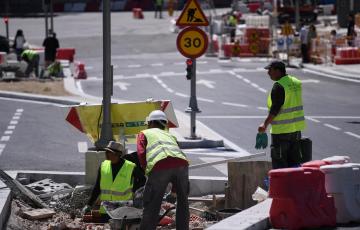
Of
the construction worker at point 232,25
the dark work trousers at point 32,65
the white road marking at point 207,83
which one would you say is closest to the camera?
the white road marking at point 207,83

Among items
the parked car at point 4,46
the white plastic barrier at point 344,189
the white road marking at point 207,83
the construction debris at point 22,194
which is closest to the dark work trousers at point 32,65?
the white road marking at point 207,83

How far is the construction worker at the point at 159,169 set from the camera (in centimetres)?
1335

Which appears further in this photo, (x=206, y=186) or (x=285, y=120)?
(x=206, y=186)

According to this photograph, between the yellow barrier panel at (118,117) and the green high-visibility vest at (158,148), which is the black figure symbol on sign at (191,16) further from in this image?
the green high-visibility vest at (158,148)

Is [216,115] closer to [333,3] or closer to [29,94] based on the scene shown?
[29,94]

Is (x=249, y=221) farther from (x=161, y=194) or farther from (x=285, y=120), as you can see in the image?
(x=285, y=120)

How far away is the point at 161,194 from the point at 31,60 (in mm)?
28316

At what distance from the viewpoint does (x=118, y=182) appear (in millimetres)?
14984

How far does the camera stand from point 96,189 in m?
15.0

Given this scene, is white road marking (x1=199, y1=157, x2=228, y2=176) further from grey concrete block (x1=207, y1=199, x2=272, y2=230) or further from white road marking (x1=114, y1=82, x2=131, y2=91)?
white road marking (x1=114, y1=82, x2=131, y2=91)

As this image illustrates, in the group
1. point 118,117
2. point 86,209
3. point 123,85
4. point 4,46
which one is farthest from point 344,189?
point 4,46

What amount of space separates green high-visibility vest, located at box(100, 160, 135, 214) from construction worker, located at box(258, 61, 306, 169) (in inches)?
76.4

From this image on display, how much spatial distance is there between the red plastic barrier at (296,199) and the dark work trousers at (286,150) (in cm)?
250

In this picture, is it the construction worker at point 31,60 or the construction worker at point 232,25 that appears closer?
the construction worker at point 31,60
